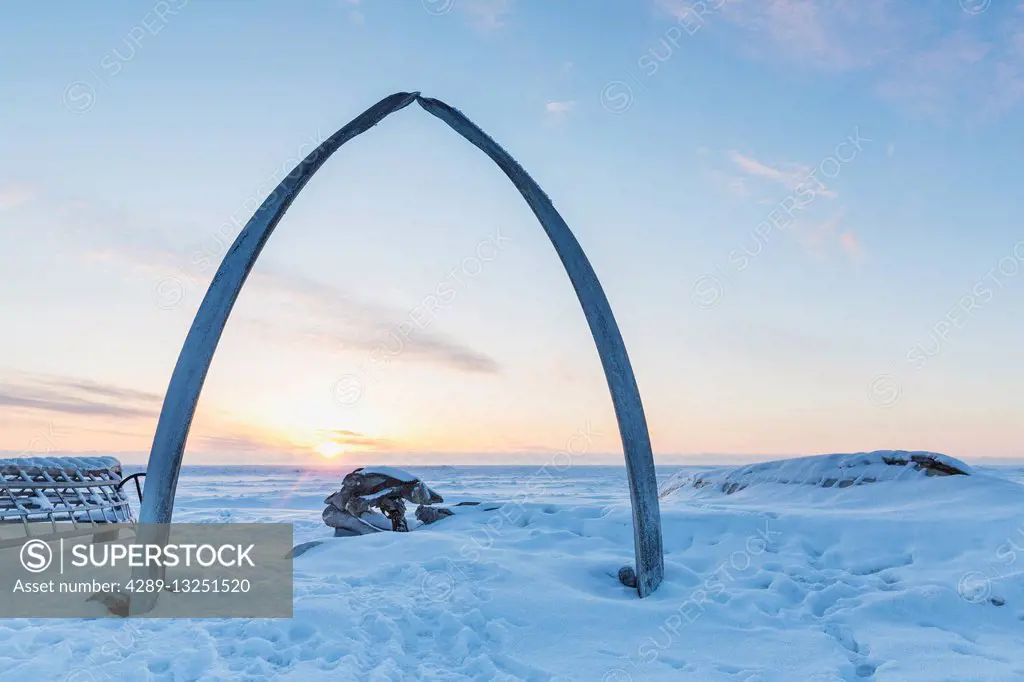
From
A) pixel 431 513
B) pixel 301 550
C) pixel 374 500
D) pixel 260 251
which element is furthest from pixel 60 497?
pixel 431 513

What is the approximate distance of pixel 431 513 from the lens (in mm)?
10188

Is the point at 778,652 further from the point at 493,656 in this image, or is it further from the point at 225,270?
the point at 225,270

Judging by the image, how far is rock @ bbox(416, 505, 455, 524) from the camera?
1011cm

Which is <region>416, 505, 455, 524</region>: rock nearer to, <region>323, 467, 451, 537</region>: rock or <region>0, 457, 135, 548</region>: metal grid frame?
<region>323, 467, 451, 537</region>: rock

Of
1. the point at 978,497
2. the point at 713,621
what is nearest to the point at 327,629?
the point at 713,621

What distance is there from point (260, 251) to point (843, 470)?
9.63 metres

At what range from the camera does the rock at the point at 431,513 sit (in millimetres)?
10109

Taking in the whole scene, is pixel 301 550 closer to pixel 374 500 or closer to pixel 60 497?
pixel 374 500

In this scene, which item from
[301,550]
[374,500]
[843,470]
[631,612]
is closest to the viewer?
[631,612]

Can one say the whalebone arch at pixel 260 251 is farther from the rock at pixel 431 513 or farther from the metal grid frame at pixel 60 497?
the rock at pixel 431 513

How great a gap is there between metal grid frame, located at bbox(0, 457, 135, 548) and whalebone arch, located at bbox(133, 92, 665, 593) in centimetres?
156

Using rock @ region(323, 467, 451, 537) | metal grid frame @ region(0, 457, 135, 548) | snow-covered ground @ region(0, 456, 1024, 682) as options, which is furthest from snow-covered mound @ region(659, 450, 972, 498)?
metal grid frame @ region(0, 457, 135, 548)

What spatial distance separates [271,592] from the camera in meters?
6.16

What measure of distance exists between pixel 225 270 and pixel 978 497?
962 centimetres
